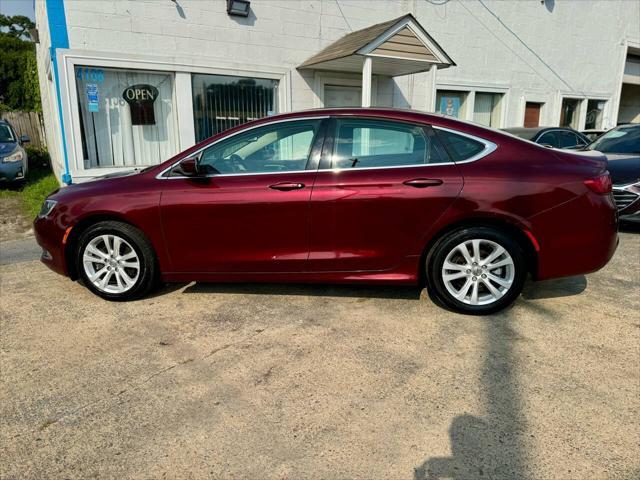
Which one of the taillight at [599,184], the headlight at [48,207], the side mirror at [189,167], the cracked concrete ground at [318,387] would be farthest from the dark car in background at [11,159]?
the taillight at [599,184]

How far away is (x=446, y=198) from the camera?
11.6ft

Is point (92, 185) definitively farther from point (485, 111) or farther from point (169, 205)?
point (485, 111)

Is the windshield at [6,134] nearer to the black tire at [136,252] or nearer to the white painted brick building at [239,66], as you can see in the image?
the white painted brick building at [239,66]

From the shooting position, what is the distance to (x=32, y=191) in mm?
10148

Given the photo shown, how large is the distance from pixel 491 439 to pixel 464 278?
5.17ft

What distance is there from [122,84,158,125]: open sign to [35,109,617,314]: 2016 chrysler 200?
16.2 feet

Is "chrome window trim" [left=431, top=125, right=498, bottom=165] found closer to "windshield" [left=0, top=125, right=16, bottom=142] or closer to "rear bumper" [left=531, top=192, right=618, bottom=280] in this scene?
"rear bumper" [left=531, top=192, right=618, bottom=280]

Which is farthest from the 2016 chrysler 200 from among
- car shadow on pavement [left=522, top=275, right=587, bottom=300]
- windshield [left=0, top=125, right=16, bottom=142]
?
windshield [left=0, top=125, right=16, bottom=142]

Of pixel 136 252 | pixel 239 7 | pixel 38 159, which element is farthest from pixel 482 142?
pixel 38 159

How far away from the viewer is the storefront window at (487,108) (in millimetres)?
12336

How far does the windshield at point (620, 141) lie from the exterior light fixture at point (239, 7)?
667 cm

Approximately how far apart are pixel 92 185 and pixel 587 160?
13.3 ft

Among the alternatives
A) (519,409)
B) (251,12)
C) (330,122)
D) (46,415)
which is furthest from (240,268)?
(251,12)

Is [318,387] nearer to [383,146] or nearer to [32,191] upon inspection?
[383,146]
